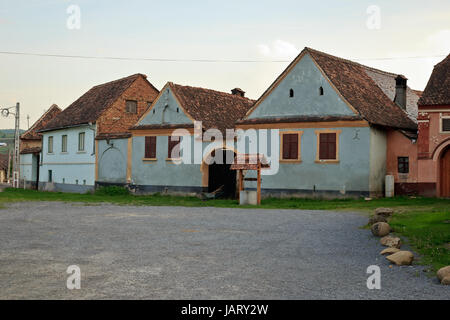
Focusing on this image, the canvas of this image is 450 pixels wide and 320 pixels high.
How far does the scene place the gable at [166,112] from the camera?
31459 mm

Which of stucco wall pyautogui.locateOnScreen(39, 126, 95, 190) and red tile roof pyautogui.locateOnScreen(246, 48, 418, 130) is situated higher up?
red tile roof pyautogui.locateOnScreen(246, 48, 418, 130)

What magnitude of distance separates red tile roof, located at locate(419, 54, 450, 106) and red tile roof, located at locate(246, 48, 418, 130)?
7.80 ft

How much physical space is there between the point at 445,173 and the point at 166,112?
1574 cm

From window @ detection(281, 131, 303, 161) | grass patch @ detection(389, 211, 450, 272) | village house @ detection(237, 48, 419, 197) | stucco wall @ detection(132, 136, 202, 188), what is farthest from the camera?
stucco wall @ detection(132, 136, 202, 188)

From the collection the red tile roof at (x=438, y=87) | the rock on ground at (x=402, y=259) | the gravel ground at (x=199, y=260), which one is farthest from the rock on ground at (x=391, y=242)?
the red tile roof at (x=438, y=87)

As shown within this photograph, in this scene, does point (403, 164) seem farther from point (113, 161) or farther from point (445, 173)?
point (113, 161)

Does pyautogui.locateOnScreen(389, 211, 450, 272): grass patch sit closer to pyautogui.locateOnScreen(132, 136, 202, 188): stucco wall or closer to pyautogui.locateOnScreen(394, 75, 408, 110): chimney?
pyautogui.locateOnScreen(132, 136, 202, 188): stucco wall

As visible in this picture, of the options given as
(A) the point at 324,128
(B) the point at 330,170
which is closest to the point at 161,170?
(A) the point at 324,128

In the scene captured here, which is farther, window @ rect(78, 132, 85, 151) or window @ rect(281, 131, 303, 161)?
window @ rect(78, 132, 85, 151)

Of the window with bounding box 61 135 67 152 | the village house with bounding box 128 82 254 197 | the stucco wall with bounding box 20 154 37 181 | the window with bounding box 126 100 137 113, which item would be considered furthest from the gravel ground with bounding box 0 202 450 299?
the stucco wall with bounding box 20 154 37 181

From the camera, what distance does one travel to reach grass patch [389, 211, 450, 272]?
983 cm
